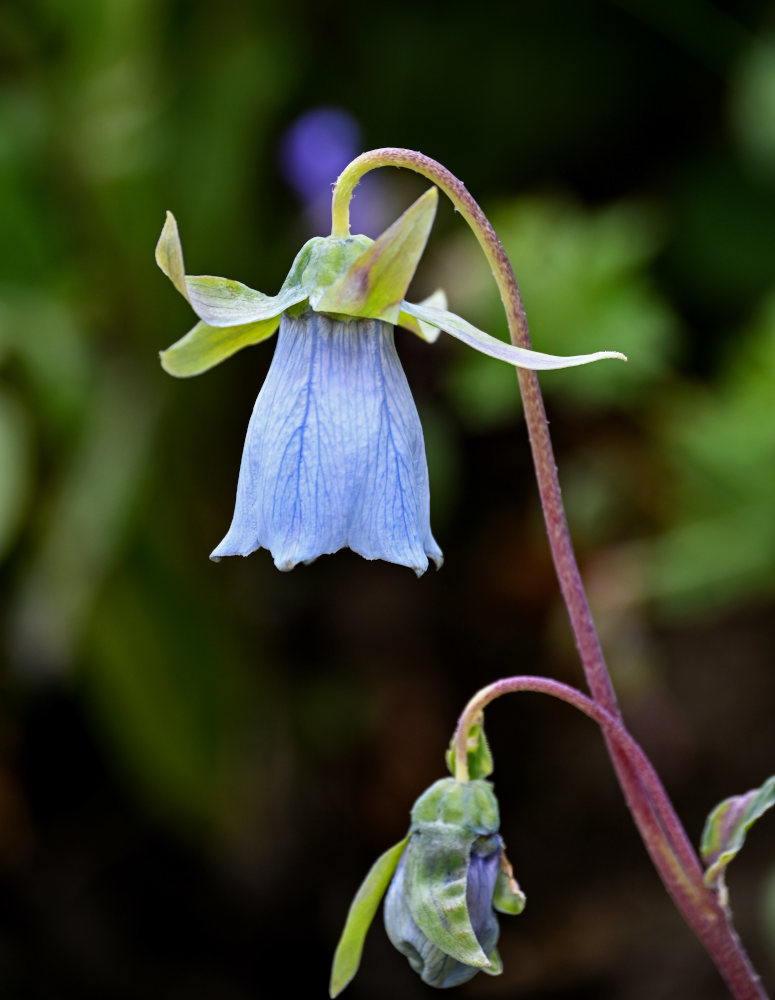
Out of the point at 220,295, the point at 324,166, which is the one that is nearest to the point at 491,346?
the point at 220,295

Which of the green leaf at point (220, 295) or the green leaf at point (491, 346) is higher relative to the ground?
the green leaf at point (220, 295)

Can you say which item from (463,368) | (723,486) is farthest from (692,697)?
(463,368)

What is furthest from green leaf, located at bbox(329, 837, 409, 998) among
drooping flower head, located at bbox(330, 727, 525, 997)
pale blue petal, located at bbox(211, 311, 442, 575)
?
pale blue petal, located at bbox(211, 311, 442, 575)

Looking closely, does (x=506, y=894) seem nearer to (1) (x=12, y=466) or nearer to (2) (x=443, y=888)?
(2) (x=443, y=888)

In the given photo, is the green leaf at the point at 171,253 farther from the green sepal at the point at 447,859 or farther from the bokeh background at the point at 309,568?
the bokeh background at the point at 309,568

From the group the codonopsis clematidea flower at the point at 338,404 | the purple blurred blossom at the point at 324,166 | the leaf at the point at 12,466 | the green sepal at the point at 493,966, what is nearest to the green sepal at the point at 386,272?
the codonopsis clematidea flower at the point at 338,404

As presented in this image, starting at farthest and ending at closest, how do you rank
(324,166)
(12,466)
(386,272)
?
1. (324,166)
2. (12,466)
3. (386,272)
